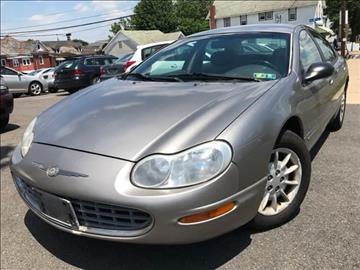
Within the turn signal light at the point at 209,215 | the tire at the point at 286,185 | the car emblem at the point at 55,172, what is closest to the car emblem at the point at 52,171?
the car emblem at the point at 55,172

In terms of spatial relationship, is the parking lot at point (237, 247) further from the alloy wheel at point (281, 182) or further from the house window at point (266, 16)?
the house window at point (266, 16)

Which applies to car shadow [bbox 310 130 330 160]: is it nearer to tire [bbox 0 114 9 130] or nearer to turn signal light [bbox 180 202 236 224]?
turn signal light [bbox 180 202 236 224]

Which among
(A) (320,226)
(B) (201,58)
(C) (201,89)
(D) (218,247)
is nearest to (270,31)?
(B) (201,58)

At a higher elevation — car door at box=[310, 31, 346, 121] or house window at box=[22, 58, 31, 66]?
car door at box=[310, 31, 346, 121]

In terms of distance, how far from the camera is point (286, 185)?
3.18 meters

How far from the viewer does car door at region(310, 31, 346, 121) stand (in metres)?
4.29

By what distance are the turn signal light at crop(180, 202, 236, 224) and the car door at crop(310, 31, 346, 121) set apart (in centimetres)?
203

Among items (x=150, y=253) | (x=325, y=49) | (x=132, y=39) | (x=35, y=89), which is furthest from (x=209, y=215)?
(x=132, y=39)

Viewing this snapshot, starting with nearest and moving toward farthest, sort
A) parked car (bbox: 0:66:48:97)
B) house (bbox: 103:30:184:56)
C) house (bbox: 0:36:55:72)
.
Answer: parked car (bbox: 0:66:48:97)
house (bbox: 103:30:184:56)
house (bbox: 0:36:55:72)

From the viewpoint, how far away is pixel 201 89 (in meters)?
3.19

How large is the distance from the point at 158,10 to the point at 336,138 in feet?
203

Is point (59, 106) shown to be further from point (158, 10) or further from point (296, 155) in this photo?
point (158, 10)

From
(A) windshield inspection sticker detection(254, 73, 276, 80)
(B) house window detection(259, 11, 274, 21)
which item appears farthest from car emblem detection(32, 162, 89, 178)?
(B) house window detection(259, 11, 274, 21)

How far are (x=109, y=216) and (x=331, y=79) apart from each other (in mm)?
2935
